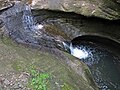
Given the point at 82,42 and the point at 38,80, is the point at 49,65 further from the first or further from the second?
the point at 82,42

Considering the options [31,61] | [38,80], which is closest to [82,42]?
[31,61]

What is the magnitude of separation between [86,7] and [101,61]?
168cm

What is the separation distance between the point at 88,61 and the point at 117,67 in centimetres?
87

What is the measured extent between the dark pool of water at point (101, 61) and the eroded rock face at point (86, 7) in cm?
113

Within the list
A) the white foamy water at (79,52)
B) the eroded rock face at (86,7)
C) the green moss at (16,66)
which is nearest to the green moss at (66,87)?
the green moss at (16,66)

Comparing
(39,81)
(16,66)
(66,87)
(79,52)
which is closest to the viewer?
(39,81)

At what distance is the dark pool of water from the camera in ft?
26.4

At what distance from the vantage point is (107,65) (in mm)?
8797

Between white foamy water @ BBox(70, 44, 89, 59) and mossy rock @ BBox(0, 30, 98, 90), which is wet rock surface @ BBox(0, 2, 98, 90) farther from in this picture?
white foamy water @ BBox(70, 44, 89, 59)

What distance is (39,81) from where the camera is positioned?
5.87 metres

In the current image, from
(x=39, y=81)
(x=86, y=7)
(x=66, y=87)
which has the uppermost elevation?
(x=86, y=7)

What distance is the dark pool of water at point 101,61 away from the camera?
317 inches

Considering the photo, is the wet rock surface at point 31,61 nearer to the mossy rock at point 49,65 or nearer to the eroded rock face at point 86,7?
the mossy rock at point 49,65

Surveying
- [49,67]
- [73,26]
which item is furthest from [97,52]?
[49,67]
